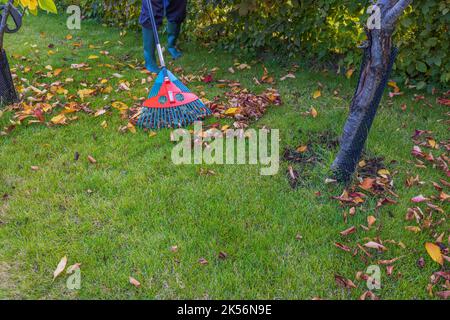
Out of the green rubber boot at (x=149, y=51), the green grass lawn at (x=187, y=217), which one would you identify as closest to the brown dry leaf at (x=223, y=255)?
the green grass lawn at (x=187, y=217)

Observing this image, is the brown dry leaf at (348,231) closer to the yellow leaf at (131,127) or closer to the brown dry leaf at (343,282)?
the brown dry leaf at (343,282)

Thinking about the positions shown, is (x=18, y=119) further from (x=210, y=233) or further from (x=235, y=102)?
(x=210, y=233)

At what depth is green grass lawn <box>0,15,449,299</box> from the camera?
2174 millimetres

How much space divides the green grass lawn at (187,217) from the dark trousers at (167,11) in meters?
1.46

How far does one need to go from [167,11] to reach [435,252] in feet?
13.2

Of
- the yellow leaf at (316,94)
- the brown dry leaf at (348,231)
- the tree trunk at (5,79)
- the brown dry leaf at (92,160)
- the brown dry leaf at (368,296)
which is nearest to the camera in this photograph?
the brown dry leaf at (368,296)

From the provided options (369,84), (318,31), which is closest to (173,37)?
(318,31)

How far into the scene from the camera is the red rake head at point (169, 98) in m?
3.61

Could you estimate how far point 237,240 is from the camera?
2424 mm

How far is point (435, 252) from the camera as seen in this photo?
2.29 metres

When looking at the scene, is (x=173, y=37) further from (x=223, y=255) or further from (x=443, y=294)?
(x=443, y=294)

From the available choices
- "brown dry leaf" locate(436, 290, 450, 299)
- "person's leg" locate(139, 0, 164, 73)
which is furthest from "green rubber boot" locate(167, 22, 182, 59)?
"brown dry leaf" locate(436, 290, 450, 299)

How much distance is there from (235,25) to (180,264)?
368cm

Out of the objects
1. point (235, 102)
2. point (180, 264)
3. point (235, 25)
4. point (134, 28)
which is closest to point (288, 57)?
point (235, 25)
